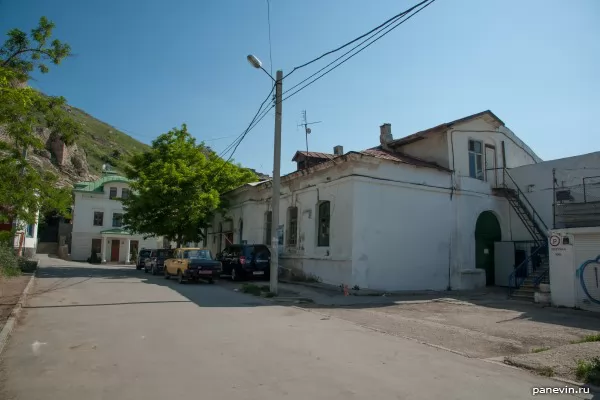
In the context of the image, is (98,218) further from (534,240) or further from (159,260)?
(534,240)

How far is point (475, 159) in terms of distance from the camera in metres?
21.7

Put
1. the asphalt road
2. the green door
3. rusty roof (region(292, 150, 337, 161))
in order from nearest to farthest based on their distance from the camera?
the asphalt road, the green door, rusty roof (region(292, 150, 337, 161))

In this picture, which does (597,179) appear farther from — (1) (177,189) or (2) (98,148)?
(2) (98,148)

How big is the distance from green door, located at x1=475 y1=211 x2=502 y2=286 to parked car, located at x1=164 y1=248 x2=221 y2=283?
13.3 m

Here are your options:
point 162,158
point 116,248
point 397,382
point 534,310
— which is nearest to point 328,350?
point 397,382

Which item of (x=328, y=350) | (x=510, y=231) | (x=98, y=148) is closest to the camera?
(x=328, y=350)

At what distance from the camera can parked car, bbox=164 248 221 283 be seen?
62.7 feet

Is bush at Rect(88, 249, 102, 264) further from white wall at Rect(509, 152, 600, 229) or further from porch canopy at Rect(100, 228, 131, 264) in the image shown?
white wall at Rect(509, 152, 600, 229)

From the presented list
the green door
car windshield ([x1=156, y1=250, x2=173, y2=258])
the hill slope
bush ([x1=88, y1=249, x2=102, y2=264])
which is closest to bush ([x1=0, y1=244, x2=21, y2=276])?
car windshield ([x1=156, y1=250, x2=173, y2=258])

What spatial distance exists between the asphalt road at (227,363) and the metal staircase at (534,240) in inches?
404

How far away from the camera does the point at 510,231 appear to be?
2205 cm

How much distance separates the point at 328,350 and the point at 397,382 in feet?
6.01

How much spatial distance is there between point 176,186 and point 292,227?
8.55 meters

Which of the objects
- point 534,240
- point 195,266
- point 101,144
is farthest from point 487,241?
point 101,144
